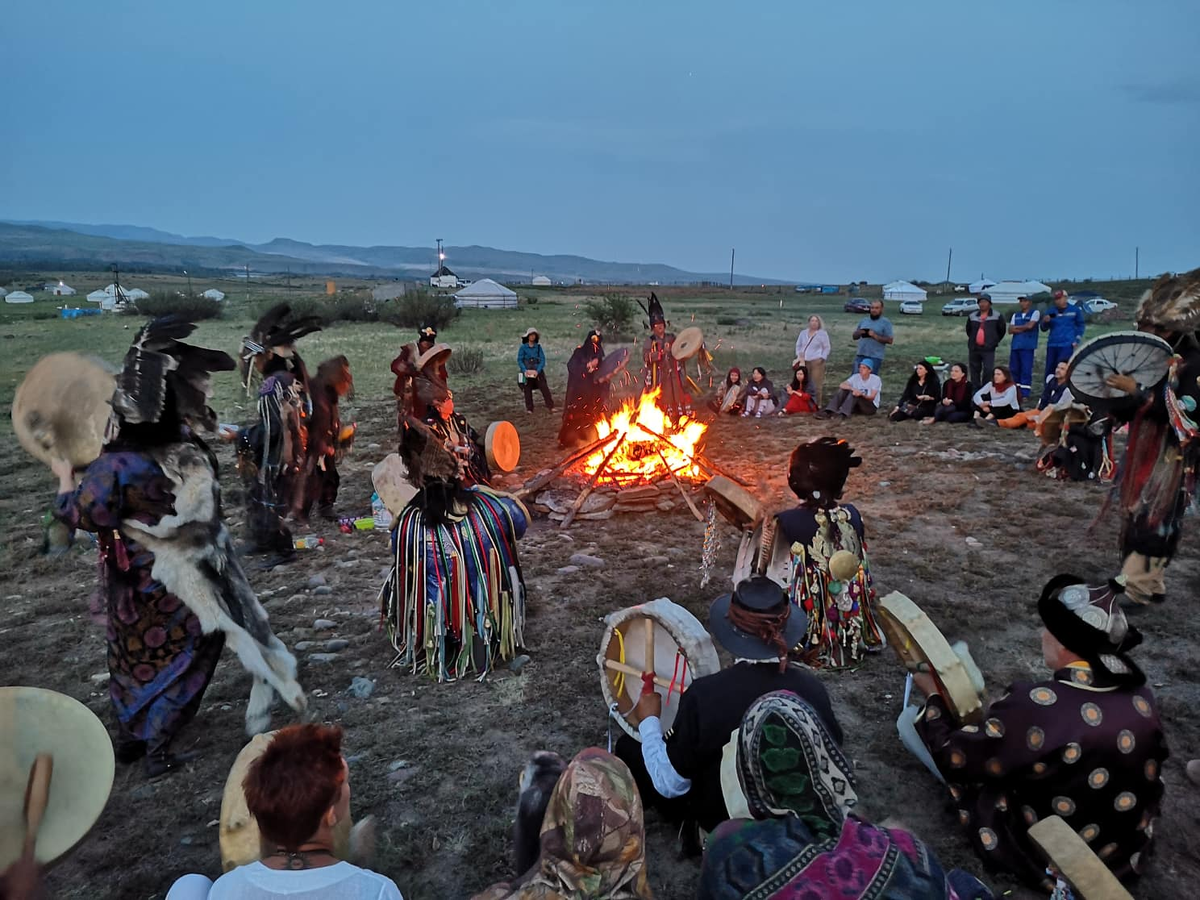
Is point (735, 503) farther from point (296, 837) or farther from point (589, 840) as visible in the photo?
point (296, 837)

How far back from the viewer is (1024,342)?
14.1m

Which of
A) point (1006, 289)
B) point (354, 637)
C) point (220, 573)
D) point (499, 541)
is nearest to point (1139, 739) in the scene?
point (499, 541)

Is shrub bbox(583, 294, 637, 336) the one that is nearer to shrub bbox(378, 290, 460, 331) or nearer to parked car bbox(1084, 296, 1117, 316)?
shrub bbox(378, 290, 460, 331)

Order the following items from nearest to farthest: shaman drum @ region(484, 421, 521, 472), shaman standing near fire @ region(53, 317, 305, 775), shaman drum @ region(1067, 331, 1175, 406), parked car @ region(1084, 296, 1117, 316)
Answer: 1. shaman standing near fire @ region(53, 317, 305, 775)
2. shaman drum @ region(1067, 331, 1175, 406)
3. shaman drum @ region(484, 421, 521, 472)
4. parked car @ region(1084, 296, 1117, 316)

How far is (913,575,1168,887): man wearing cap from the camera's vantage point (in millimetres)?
2914

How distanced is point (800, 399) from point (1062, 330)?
16.5 feet

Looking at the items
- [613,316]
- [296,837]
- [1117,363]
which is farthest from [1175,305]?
[613,316]

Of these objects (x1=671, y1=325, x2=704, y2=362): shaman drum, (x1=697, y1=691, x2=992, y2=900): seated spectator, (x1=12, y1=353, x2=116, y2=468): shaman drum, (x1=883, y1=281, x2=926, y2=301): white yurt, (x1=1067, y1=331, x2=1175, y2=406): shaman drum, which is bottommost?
(x1=697, y1=691, x2=992, y2=900): seated spectator

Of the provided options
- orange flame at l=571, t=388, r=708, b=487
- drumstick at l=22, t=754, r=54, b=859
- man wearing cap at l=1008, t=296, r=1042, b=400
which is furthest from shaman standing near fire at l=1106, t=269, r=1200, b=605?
man wearing cap at l=1008, t=296, r=1042, b=400

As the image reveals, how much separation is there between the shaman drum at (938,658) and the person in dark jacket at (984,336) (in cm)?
1152

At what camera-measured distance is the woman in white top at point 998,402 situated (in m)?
12.6

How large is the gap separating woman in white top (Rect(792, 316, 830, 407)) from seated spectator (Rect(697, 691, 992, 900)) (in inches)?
490

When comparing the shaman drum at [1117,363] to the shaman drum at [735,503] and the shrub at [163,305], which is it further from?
the shrub at [163,305]

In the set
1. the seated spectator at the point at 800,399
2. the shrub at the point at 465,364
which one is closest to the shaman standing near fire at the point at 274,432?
the seated spectator at the point at 800,399
